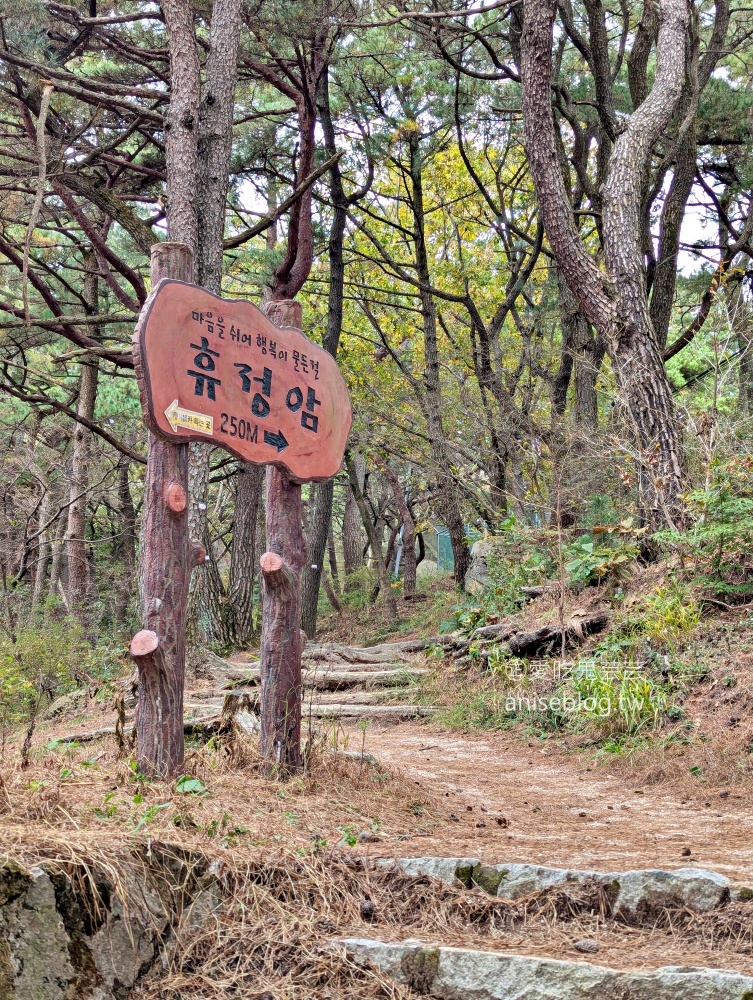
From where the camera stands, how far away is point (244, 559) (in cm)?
1241

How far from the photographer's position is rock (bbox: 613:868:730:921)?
3105 mm

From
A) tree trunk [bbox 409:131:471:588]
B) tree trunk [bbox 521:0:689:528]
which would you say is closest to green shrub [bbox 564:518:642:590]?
tree trunk [bbox 521:0:689:528]

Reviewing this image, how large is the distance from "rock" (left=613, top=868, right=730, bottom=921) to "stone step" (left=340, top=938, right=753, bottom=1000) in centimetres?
51

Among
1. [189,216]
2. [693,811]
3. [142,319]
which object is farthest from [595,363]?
[142,319]

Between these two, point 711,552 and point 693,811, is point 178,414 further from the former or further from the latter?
point 711,552

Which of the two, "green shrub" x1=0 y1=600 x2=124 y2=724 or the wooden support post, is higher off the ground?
the wooden support post

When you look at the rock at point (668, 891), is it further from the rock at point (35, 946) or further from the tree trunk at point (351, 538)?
the tree trunk at point (351, 538)

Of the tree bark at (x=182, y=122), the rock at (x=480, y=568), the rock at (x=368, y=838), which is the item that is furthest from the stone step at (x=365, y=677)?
the rock at (x=368, y=838)

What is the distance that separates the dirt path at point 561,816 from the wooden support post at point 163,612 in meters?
1.16

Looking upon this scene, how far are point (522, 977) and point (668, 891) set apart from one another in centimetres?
74

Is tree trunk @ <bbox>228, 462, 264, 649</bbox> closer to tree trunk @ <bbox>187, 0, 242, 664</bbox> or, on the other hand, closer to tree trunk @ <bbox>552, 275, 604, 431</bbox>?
tree trunk @ <bbox>187, 0, 242, 664</bbox>

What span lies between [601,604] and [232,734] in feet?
14.3

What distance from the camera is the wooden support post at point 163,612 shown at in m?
4.23

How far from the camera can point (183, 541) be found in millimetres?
4406
